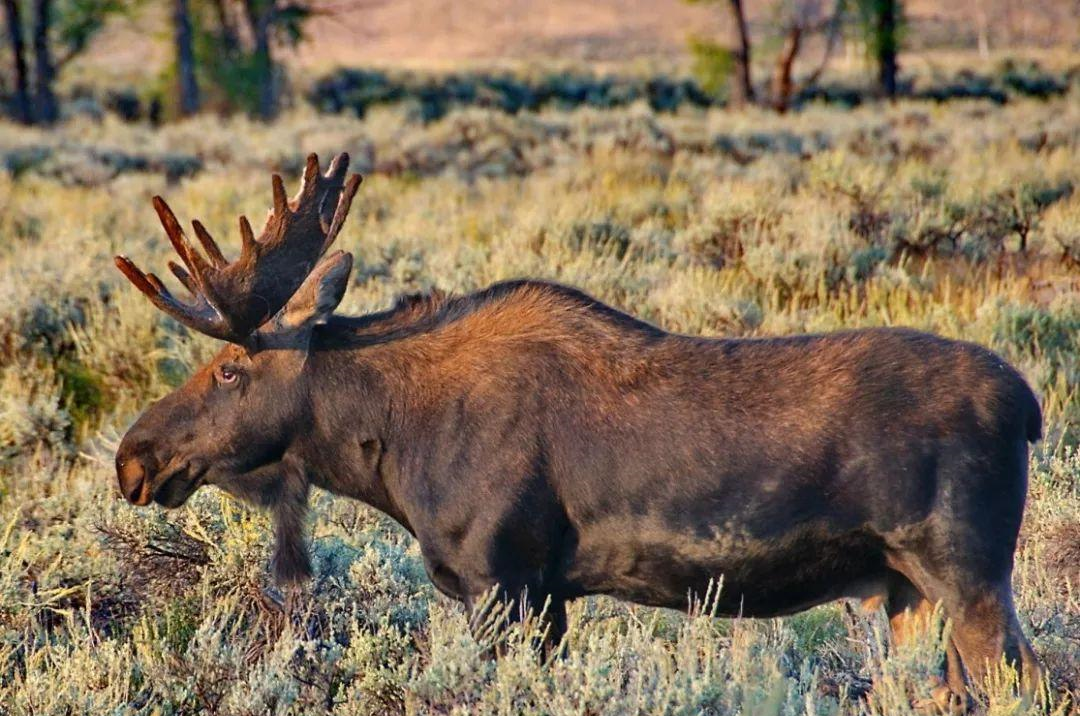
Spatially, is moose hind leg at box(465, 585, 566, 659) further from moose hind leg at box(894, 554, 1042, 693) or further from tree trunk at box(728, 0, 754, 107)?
tree trunk at box(728, 0, 754, 107)

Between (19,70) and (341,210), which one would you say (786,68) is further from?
(341,210)

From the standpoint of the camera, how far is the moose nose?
5.14 metres

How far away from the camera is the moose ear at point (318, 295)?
4.99 meters

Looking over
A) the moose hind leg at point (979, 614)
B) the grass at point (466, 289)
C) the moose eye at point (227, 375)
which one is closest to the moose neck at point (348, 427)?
the moose eye at point (227, 375)

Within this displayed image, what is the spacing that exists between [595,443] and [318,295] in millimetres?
1116

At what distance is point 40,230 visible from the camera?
15.5 metres

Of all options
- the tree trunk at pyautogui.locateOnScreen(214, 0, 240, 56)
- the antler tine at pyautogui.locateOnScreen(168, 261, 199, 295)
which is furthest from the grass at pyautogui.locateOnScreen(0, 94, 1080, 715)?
the tree trunk at pyautogui.locateOnScreen(214, 0, 240, 56)

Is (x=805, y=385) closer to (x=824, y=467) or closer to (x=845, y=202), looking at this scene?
(x=824, y=467)

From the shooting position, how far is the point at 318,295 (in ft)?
16.4

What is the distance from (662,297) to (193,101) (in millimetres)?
26021

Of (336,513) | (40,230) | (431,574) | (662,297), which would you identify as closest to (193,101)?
(40,230)

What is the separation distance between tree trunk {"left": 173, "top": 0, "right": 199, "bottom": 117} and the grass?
10.8 meters

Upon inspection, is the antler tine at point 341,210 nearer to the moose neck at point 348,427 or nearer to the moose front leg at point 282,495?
the moose neck at point 348,427

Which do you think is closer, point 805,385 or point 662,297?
point 805,385
